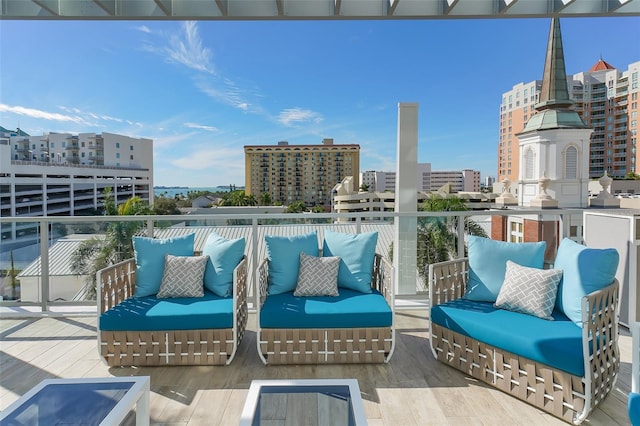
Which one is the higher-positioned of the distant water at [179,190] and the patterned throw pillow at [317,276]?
the distant water at [179,190]

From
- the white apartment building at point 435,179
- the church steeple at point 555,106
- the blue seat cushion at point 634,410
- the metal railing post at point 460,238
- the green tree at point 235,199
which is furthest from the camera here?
the white apartment building at point 435,179

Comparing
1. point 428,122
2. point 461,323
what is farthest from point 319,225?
point 428,122

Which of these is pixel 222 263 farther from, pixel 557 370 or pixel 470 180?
pixel 470 180

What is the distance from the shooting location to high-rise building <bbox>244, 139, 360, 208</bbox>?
57.2m

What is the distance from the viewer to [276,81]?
43.5 meters

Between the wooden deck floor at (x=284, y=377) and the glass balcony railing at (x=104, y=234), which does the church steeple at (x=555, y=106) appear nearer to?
the glass balcony railing at (x=104, y=234)

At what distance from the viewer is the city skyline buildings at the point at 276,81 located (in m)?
32.7

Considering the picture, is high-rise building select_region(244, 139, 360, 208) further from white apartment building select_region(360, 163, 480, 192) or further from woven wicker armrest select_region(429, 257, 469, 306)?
woven wicker armrest select_region(429, 257, 469, 306)

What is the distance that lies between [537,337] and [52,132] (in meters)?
53.5

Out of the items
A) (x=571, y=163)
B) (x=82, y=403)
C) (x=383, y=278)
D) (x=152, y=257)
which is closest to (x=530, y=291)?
(x=383, y=278)

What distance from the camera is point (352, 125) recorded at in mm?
46688

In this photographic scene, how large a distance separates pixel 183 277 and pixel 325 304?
45.4 inches

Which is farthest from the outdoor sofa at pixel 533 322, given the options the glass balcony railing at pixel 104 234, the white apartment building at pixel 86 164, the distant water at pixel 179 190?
the distant water at pixel 179 190

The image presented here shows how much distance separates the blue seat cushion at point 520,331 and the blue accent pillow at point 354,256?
608 mm
